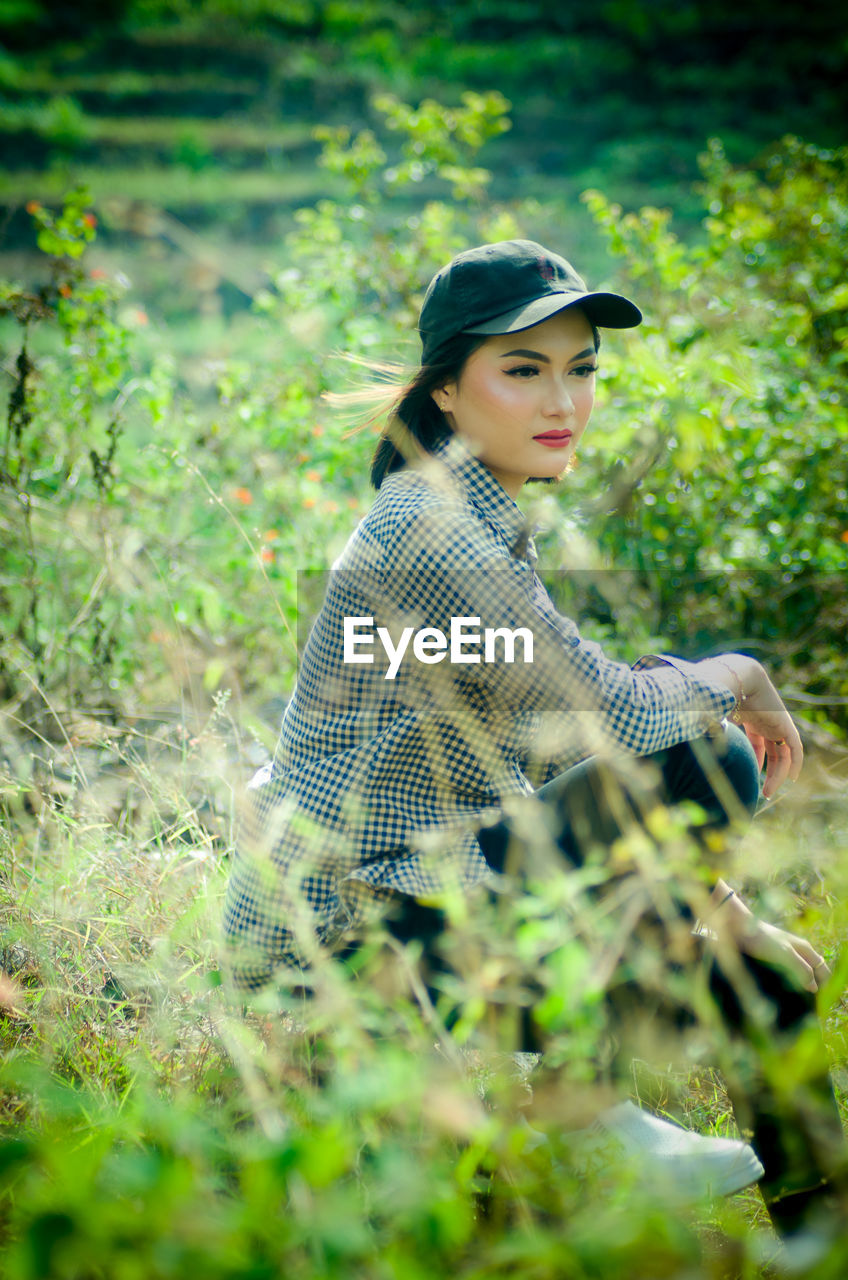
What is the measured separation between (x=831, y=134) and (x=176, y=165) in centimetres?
746

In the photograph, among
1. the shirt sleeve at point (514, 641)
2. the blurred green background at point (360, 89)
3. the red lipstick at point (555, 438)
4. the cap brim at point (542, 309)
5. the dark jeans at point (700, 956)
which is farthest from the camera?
the blurred green background at point (360, 89)

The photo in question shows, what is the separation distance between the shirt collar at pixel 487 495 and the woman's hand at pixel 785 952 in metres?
0.68

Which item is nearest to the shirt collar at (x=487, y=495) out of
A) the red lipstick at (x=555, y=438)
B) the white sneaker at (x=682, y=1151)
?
the red lipstick at (x=555, y=438)

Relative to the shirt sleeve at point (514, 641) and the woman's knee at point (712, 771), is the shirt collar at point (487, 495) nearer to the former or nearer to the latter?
the shirt sleeve at point (514, 641)

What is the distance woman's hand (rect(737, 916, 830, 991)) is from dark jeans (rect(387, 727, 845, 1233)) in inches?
0.9

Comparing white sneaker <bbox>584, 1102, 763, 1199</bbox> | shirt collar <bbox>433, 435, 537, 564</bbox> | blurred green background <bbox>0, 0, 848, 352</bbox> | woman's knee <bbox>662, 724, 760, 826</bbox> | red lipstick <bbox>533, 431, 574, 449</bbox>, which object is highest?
blurred green background <bbox>0, 0, 848, 352</bbox>

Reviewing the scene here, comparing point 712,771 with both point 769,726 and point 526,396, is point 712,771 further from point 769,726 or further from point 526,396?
point 526,396

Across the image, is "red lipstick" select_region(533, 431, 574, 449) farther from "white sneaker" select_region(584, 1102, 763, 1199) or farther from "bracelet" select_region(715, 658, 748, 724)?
"white sneaker" select_region(584, 1102, 763, 1199)

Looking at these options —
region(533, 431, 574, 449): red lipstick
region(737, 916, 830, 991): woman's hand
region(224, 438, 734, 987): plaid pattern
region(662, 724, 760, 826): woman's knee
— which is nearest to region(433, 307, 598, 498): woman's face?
region(533, 431, 574, 449): red lipstick

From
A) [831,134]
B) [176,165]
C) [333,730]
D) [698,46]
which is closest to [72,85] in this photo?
[176,165]

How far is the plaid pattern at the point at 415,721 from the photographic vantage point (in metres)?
1.36

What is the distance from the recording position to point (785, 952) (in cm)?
138

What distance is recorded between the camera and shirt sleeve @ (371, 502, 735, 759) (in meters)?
1.35

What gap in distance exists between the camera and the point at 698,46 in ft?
39.3
